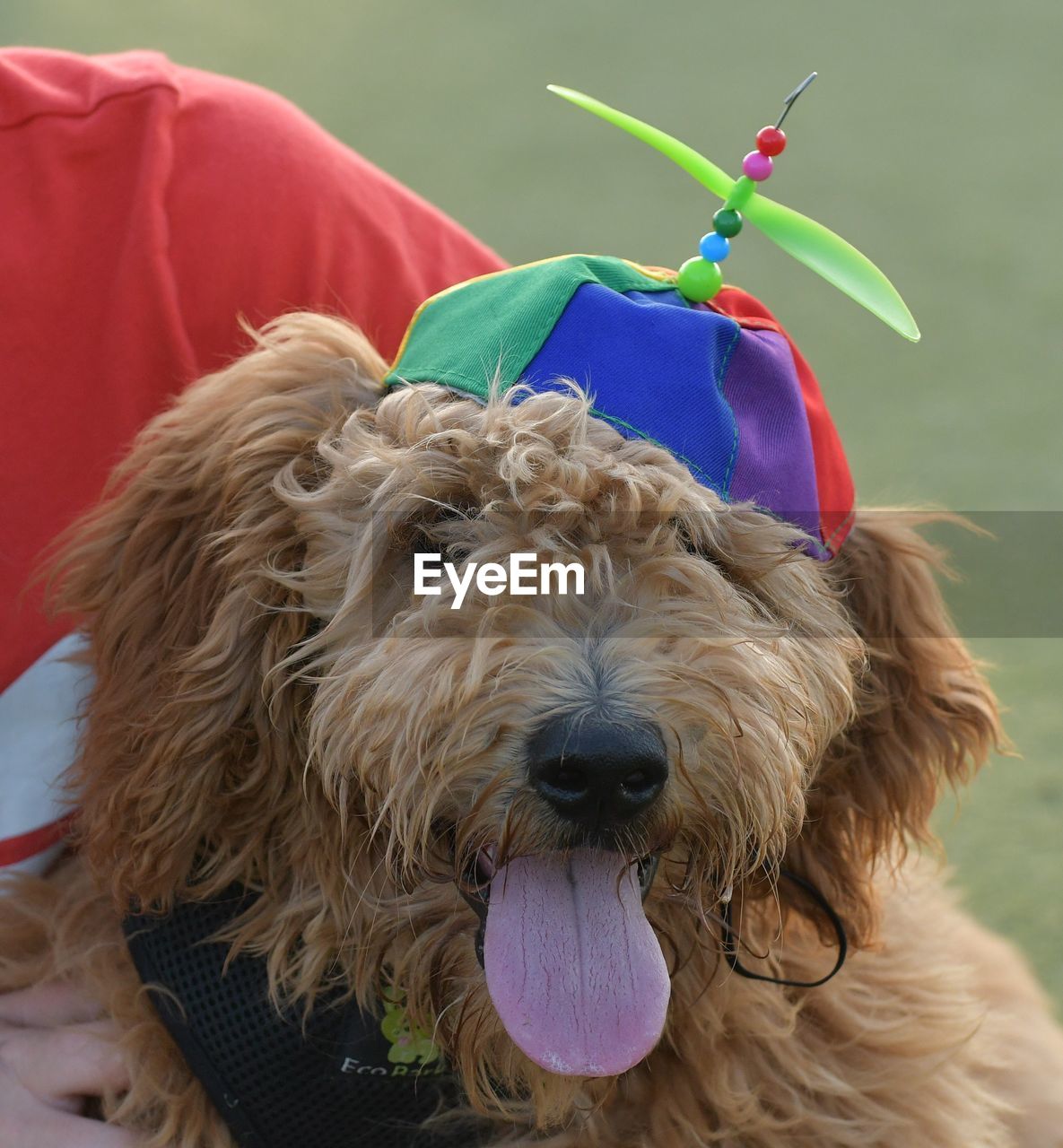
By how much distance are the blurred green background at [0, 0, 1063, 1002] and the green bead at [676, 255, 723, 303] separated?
76.2 inches

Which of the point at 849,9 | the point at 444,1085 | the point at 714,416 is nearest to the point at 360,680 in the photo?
the point at 714,416

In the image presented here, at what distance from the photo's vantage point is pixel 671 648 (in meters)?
1.39

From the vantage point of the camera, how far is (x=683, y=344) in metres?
1.46

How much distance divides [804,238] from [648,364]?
0.84 ft

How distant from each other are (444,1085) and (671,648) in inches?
26.3

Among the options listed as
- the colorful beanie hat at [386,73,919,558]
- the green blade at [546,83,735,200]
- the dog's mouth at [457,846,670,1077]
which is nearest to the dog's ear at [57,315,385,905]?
the colorful beanie hat at [386,73,919,558]

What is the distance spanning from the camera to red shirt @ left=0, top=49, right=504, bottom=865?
1862 mm

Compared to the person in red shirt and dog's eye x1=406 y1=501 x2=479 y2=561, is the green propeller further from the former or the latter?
the person in red shirt

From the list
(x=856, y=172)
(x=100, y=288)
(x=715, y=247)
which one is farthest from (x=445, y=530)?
(x=856, y=172)

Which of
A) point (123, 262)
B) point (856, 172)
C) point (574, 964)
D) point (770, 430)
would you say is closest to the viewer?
point (574, 964)

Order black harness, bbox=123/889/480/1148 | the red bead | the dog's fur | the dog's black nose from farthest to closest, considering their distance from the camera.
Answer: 1. black harness, bbox=123/889/480/1148
2. the red bead
3. the dog's fur
4. the dog's black nose

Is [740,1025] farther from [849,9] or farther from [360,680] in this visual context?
[849,9]

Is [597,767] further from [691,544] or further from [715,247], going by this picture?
[715,247]

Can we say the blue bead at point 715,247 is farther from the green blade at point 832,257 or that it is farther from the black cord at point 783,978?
the black cord at point 783,978
